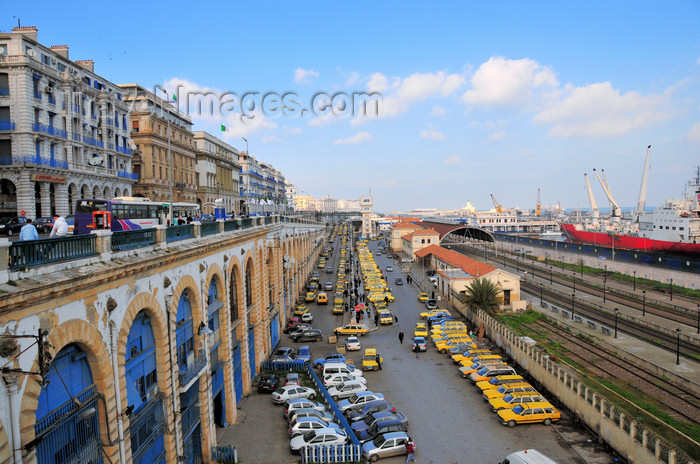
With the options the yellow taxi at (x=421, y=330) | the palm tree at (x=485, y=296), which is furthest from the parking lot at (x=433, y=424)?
the palm tree at (x=485, y=296)

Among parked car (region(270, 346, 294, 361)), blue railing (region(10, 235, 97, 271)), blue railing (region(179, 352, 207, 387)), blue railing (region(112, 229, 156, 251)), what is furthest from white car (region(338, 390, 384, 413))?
blue railing (region(10, 235, 97, 271))

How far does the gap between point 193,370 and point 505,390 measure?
49.9ft

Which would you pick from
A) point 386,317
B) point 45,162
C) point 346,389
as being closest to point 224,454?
point 346,389

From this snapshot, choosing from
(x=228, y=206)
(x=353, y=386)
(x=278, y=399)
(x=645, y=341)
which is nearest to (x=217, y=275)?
(x=278, y=399)

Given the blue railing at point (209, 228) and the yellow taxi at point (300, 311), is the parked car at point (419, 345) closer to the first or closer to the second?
the yellow taxi at point (300, 311)

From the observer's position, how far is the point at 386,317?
38.6 m

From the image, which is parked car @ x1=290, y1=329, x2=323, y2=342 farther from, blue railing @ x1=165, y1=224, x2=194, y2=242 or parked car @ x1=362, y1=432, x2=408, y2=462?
blue railing @ x1=165, y1=224, x2=194, y2=242

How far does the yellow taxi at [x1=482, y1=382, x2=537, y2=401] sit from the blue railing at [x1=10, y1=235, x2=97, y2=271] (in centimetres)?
1918

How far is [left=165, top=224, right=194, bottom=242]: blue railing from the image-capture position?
13172 mm

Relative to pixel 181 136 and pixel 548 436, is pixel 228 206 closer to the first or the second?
pixel 181 136

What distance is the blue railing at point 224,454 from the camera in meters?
15.6

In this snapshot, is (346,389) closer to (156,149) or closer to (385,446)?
(385,446)

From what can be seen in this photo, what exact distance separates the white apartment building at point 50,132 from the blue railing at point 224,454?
61.7 ft

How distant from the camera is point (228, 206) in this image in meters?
64.6
